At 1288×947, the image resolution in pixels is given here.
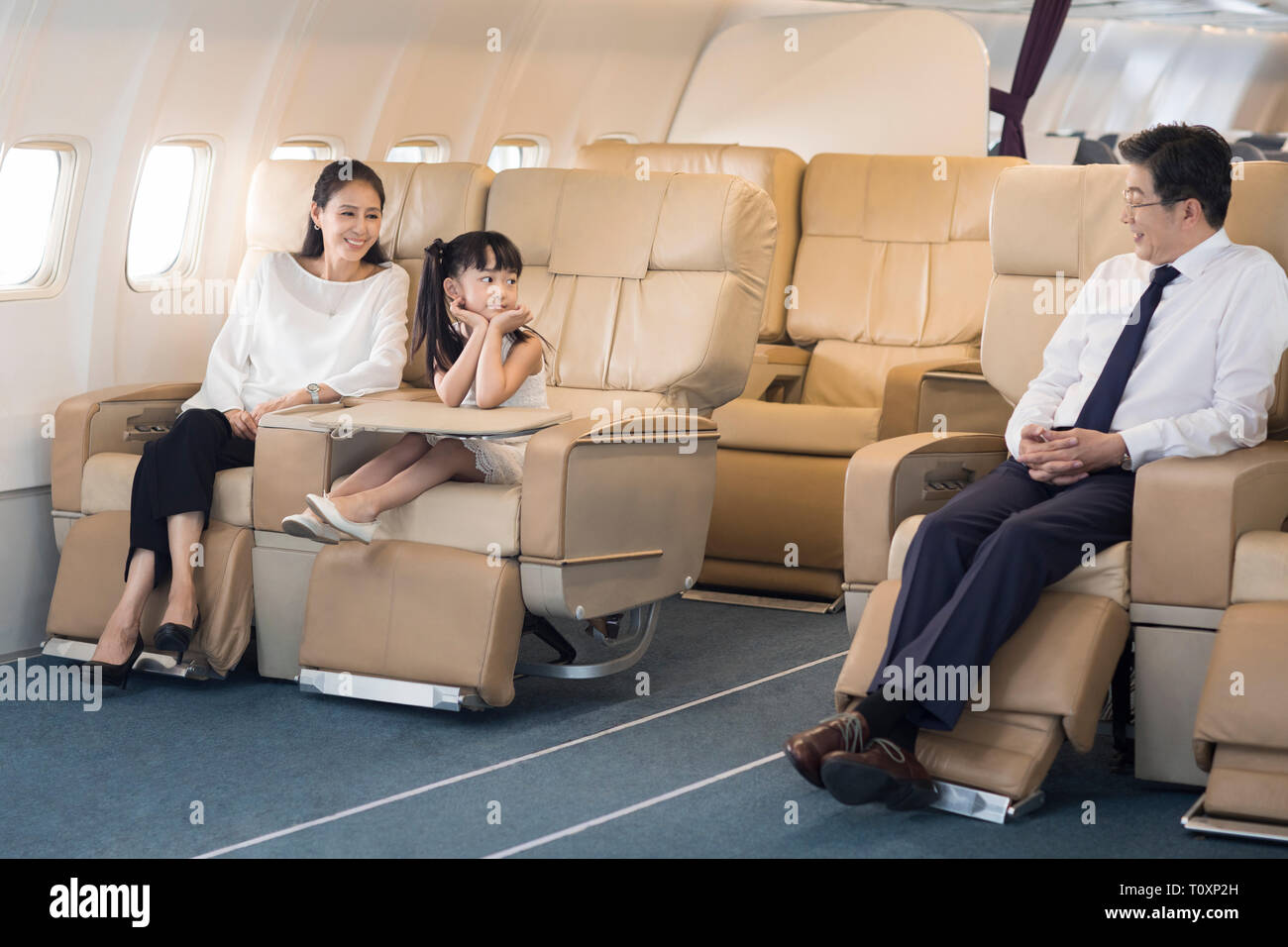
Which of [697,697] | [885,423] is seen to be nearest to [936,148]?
[885,423]

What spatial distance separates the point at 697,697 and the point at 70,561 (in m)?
1.94

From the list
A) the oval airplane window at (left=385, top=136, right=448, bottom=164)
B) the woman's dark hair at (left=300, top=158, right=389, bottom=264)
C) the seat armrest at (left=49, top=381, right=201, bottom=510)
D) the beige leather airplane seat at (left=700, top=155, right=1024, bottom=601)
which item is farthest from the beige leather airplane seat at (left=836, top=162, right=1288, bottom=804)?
the oval airplane window at (left=385, top=136, right=448, bottom=164)

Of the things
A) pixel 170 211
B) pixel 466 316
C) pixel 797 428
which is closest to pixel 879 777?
pixel 466 316

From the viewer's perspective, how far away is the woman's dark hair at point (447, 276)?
4109 millimetres

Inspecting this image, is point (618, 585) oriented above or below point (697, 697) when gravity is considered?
above

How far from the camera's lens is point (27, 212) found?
4.84 meters

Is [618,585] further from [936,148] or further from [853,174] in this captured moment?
[936,148]

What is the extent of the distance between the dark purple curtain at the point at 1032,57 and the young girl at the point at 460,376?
455 centimetres

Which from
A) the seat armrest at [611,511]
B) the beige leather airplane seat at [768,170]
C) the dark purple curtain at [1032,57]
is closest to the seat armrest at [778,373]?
the beige leather airplane seat at [768,170]

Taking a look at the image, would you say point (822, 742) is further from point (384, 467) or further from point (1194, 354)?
point (384, 467)

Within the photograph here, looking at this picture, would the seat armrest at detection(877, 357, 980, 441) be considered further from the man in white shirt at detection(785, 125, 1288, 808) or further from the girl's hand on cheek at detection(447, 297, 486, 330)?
the girl's hand on cheek at detection(447, 297, 486, 330)

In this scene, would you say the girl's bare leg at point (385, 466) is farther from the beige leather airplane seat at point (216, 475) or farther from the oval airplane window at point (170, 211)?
the oval airplane window at point (170, 211)

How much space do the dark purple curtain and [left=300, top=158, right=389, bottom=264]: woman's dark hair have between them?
430 centimetres
